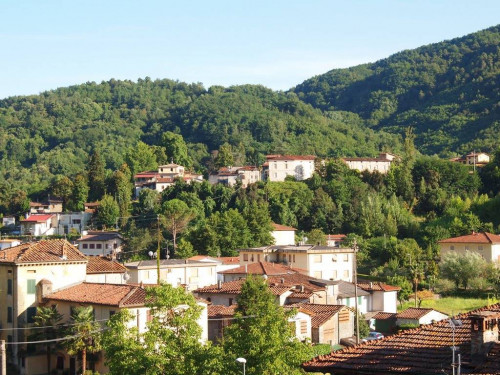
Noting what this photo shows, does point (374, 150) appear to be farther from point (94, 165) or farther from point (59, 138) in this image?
point (59, 138)

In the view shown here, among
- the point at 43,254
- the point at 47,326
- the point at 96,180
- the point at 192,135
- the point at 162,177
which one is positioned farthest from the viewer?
the point at 192,135

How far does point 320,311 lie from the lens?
4538 cm

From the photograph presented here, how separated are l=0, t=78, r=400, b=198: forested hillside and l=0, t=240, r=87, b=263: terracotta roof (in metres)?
75.3

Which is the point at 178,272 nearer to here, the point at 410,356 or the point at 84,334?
the point at 84,334

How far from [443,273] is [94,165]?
2336 inches

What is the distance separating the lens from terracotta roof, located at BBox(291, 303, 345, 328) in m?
43.9

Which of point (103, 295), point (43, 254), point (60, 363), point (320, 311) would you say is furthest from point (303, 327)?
point (43, 254)

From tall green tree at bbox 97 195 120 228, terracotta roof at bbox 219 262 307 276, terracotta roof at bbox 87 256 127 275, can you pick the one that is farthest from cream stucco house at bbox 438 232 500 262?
tall green tree at bbox 97 195 120 228

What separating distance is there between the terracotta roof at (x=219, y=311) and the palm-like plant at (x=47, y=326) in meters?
7.79

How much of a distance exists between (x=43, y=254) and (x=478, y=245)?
133 feet

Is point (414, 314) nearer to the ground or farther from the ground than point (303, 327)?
nearer to the ground

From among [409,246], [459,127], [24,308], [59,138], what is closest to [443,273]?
[409,246]

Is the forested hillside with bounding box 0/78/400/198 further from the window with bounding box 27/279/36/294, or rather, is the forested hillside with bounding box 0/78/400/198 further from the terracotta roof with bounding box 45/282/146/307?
the terracotta roof with bounding box 45/282/146/307

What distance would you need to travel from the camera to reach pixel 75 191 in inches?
4264
